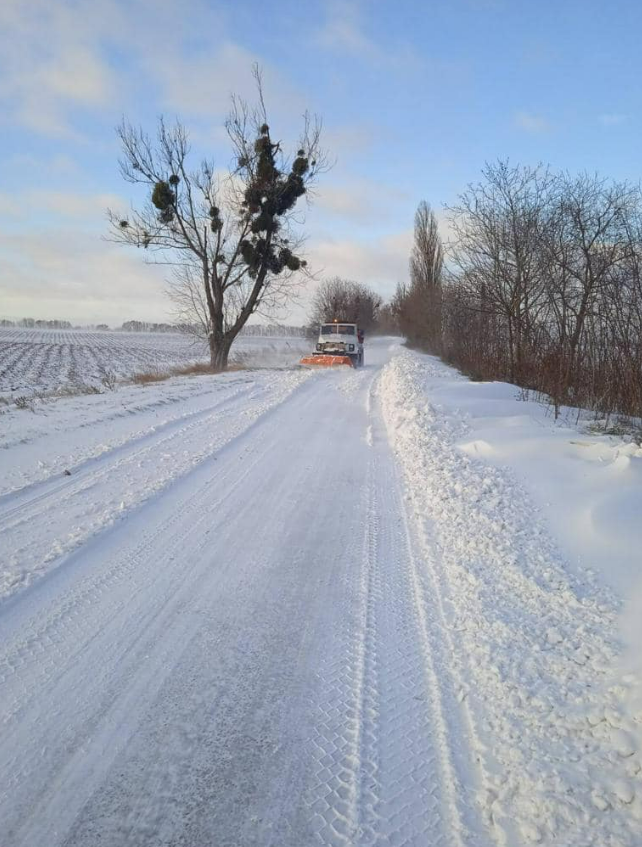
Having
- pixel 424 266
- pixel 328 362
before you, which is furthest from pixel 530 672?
pixel 424 266

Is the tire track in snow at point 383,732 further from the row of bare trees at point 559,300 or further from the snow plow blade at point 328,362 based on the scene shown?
the snow plow blade at point 328,362

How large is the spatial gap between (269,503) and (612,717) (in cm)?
388

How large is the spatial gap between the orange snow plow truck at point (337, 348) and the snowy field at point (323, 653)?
18115mm

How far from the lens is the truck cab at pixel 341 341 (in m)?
26.5

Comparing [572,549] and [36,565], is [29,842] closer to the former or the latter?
[36,565]

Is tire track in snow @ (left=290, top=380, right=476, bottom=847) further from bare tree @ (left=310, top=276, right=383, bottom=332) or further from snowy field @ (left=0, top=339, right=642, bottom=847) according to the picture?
bare tree @ (left=310, top=276, right=383, bottom=332)

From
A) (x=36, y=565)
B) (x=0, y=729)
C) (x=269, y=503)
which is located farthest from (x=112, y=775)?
(x=269, y=503)

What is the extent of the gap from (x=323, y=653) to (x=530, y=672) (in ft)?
3.98

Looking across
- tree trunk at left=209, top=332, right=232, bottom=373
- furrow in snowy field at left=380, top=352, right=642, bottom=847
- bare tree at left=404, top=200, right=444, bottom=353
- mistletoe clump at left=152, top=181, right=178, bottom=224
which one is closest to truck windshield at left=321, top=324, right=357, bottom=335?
tree trunk at left=209, top=332, right=232, bottom=373

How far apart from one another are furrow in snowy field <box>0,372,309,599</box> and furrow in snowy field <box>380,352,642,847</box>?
3024 millimetres

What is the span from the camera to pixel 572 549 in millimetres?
4523

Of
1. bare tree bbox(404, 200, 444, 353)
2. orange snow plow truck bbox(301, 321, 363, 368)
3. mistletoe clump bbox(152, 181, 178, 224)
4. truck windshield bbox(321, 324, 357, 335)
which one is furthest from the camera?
bare tree bbox(404, 200, 444, 353)

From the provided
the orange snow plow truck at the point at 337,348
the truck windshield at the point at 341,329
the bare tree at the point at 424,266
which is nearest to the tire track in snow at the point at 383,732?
the orange snow plow truck at the point at 337,348

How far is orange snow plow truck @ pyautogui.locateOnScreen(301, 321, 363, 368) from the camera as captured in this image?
2491 centimetres
